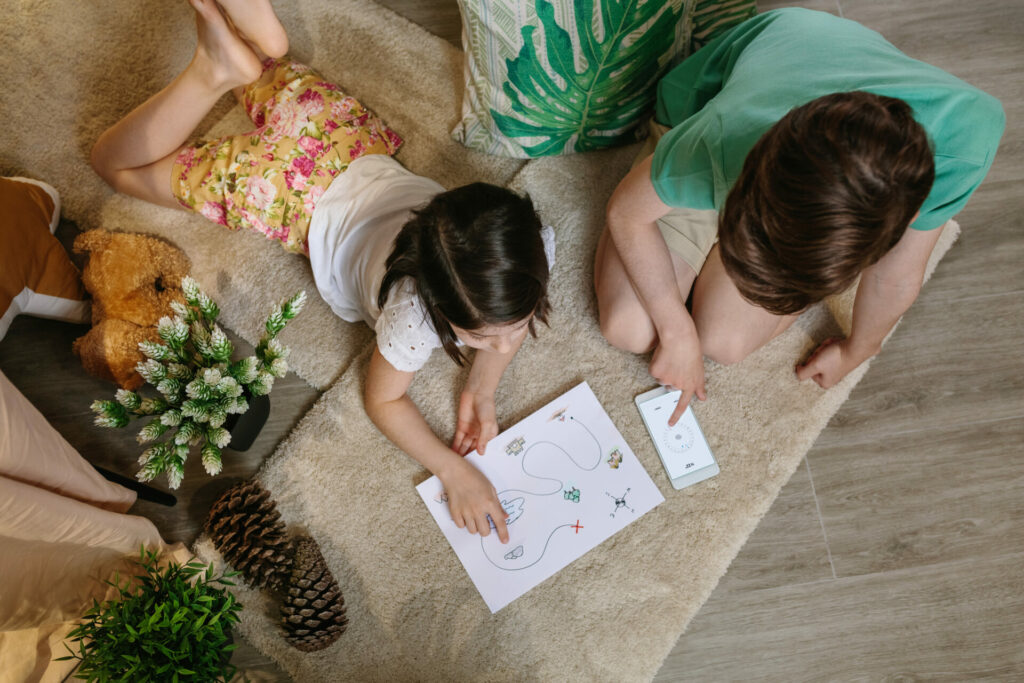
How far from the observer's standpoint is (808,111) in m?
0.54

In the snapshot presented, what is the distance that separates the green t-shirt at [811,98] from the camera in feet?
2.11

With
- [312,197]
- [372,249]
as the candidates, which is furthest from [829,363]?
[312,197]

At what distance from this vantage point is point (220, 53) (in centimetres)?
96

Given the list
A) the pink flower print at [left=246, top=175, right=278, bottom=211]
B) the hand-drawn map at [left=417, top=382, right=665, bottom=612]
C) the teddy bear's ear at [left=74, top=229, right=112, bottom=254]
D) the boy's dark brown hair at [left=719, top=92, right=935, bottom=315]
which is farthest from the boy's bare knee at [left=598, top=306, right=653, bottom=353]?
the teddy bear's ear at [left=74, top=229, right=112, bottom=254]

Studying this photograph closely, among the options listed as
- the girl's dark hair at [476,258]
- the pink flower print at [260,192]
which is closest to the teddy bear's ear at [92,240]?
the pink flower print at [260,192]

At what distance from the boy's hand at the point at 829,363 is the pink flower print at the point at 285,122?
85cm

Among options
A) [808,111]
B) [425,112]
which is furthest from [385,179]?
[808,111]

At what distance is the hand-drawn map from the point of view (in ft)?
3.28

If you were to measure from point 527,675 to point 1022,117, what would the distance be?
4.08 ft

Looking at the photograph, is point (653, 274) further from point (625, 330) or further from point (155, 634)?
point (155, 634)

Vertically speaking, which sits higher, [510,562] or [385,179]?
[385,179]

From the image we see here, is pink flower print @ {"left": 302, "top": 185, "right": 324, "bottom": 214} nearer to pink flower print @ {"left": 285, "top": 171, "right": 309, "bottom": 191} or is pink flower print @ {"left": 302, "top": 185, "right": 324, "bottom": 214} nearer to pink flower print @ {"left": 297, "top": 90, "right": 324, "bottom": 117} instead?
pink flower print @ {"left": 285, "top": 171, "right": 309, "bottom": 191}

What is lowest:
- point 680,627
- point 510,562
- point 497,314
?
point 680,627

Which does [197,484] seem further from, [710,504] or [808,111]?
[808,111]
